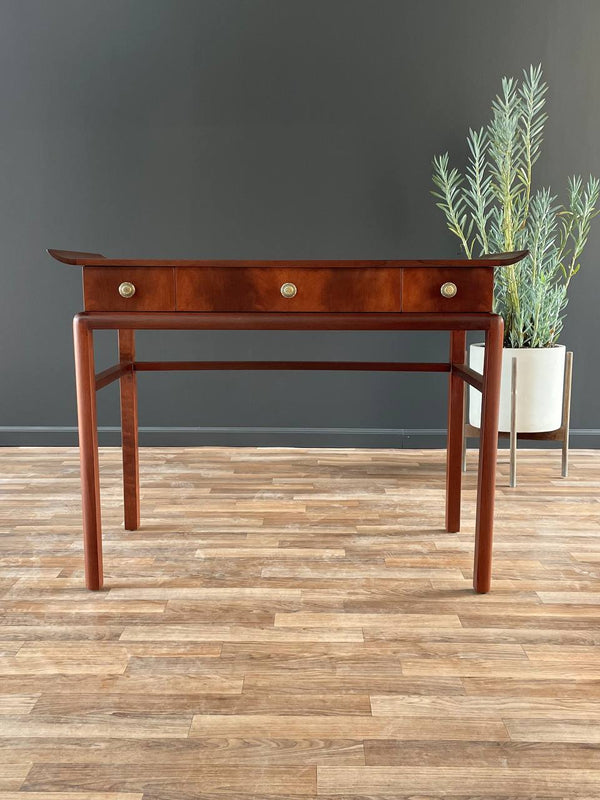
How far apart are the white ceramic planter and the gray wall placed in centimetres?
50

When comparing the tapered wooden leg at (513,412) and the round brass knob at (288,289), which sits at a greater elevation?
the round brass knob at (288,289)

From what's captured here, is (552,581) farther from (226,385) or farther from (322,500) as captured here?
(226,385)

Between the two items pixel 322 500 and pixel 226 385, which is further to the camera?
Result: pixel 226 385

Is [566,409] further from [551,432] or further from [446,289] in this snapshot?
[446,289]

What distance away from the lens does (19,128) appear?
2.89m

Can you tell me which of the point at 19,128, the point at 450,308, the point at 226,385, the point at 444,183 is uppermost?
the point at 19,128

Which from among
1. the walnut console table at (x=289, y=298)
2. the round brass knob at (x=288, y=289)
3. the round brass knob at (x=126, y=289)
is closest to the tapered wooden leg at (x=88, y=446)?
the walnut console table at (x=289, y=298)

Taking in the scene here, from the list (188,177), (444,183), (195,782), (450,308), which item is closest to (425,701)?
(195,782)

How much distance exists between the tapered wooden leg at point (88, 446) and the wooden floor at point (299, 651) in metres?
0.08

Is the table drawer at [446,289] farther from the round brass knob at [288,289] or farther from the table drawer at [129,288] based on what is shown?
the table drawer at [129,288]

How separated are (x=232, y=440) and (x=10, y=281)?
1202 mm

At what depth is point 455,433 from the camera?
1954 mm

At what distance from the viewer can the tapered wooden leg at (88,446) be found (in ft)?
5.04

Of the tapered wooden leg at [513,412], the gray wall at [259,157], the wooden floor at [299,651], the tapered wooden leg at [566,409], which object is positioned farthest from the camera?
the gray wall at [259,157]
